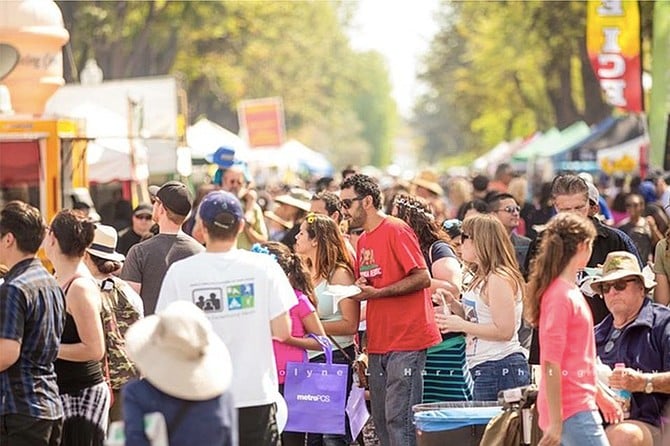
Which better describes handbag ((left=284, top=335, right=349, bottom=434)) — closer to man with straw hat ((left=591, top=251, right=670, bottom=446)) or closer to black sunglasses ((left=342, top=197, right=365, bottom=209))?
black sunglasses ((left=342, top=197, right=365, bottom=209))

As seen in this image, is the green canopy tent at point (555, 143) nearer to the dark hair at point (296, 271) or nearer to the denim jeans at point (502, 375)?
the denim jeans at point (502, 375)

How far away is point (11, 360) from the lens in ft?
21.6

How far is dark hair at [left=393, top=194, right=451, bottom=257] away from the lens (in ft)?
32.9

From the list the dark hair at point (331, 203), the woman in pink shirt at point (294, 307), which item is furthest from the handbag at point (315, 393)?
the dark hair at point (331, 203)

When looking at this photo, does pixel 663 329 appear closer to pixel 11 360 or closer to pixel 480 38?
pixel 11 360

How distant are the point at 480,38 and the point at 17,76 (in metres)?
43.5

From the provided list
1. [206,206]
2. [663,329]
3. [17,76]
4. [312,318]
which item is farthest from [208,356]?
[17,76]

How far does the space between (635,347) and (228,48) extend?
41.2 meters

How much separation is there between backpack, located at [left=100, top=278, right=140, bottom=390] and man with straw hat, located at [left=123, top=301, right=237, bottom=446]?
7.91 ft

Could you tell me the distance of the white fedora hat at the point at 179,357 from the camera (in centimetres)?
551

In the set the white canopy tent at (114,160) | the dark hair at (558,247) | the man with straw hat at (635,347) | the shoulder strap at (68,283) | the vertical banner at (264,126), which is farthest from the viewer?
the vertical banner at (264,126)

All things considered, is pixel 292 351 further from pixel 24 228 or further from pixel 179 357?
pixel 179 357

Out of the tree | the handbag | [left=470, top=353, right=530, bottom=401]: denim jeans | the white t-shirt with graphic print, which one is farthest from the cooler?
the tree

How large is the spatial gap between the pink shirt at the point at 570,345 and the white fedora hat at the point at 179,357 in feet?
5.26
